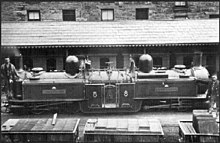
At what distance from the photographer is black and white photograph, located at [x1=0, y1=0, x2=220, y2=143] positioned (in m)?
8.37

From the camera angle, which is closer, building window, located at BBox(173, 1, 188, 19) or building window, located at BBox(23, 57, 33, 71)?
building window, located at BBox(23, 57, 33, 71)

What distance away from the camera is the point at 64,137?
819cm

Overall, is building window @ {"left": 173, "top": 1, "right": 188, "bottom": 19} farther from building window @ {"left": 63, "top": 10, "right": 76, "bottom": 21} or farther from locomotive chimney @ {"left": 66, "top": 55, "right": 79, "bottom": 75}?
locomotive chimney @ {"left": 66, "top": 55, "right": 79, "bottom": 75}

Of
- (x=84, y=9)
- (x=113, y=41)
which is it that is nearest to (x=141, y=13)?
(x=84, y=9)

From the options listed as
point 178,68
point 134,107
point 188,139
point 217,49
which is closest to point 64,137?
point 188,139

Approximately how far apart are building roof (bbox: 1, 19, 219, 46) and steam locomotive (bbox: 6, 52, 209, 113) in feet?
12.0

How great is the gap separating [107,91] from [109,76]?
59 centimetres

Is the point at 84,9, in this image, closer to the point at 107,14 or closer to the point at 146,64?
the point at 107,14

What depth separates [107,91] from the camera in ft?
38.0

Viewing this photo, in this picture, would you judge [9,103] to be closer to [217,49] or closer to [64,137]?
[64,137]

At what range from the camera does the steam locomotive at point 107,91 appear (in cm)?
1158

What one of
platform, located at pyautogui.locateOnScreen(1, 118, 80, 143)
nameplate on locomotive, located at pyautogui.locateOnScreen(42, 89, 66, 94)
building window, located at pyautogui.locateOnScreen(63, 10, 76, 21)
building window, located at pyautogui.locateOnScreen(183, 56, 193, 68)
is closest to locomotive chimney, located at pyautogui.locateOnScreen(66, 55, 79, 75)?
nameplate on locomotive, located at pyautogui.locateOnScreen(42, 89, 66, 94)

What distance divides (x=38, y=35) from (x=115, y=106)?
6735 millimetres

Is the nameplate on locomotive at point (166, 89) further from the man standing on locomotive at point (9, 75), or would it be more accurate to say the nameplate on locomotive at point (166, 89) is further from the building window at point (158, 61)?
the man standing on locomotive at point (9, 75)
